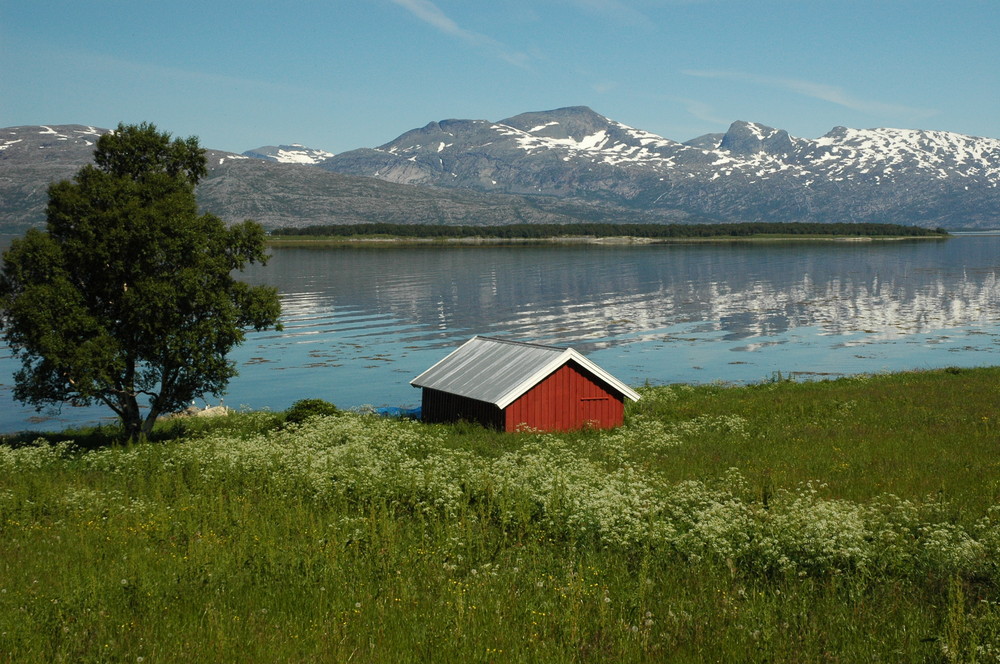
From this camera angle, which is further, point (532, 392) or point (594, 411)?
point (594, 411)

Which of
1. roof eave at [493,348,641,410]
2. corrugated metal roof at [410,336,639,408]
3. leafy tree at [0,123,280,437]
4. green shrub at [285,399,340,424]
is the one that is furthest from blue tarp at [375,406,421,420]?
leafy tree at [0,123,280,437]

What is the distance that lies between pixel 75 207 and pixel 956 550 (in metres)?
29.5

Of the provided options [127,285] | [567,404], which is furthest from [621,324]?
[127,285]

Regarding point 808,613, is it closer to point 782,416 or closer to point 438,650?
point 438,650

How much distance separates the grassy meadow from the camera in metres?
11.4

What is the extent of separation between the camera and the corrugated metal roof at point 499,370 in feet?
110

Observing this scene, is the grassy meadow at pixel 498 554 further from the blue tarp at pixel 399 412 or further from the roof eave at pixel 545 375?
the blue tarp at pixel 399 412

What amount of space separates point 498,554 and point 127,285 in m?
22.2

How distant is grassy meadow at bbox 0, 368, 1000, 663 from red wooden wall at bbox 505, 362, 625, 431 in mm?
6142

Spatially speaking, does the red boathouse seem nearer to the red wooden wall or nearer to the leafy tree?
the red wooden wall

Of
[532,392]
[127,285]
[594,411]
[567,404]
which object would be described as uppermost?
[127,285]

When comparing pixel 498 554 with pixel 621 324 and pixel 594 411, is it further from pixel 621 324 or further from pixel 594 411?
pixel 621 324

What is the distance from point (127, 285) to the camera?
104 feet

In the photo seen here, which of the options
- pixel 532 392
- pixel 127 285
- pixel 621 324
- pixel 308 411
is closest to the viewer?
pixel 127 285
